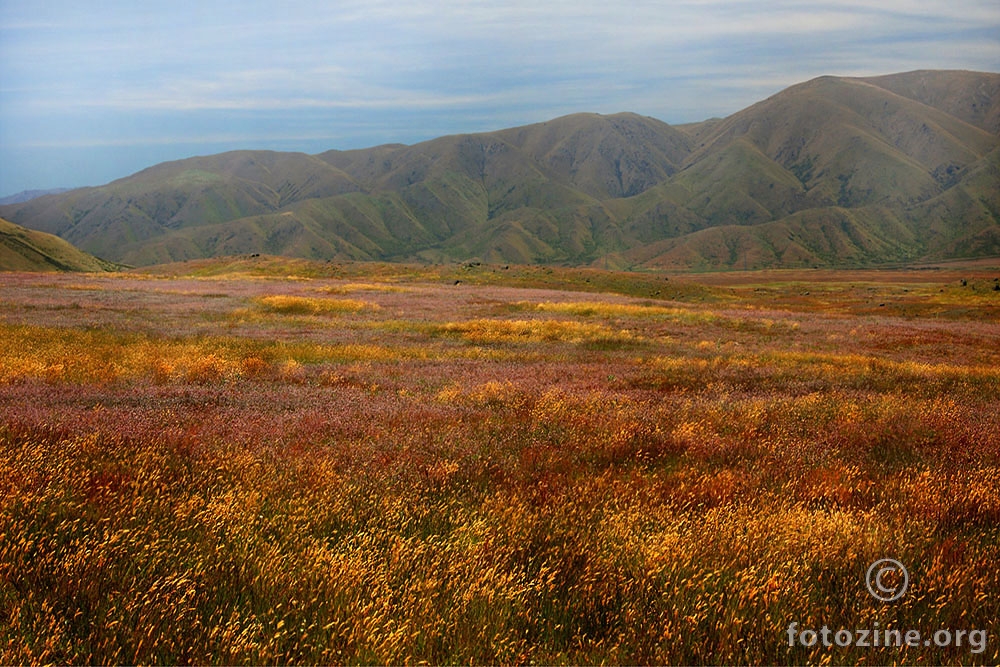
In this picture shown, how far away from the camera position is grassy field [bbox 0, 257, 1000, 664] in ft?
13.8

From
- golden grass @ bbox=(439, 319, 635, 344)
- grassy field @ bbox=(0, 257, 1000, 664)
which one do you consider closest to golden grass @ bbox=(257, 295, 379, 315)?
golden grass @ bbox=(439, 319, 635, 344)

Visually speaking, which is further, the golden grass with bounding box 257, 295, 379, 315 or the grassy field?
the golden grass with bounding box 257, 295, 379, 315

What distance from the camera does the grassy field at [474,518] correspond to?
165 inches

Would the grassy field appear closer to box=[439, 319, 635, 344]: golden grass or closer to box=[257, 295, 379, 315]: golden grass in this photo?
box=[439, 319, 635, 344]: golden grass

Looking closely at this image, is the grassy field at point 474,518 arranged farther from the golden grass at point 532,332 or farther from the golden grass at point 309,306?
the golden grass at point 309,306

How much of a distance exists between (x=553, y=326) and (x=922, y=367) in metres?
16.2

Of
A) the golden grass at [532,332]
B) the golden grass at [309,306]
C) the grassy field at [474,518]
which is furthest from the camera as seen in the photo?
the golden grass at [309,306]

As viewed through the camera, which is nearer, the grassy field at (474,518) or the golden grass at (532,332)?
the grassy field at (474,518)

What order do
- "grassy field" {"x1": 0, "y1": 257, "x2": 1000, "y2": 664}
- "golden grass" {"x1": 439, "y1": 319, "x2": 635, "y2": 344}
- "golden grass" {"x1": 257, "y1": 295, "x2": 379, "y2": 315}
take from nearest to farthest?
"grassy field" {"x1": 0, "y1": 257, "x2": 1000, "y2": 664} < "golden grass" {"x1": 439, "y1": 319, "x2": 635, "y2": 344} < "golden grass" {"x1": 257, "y1": 295, "x2": 379, "y2": 315}

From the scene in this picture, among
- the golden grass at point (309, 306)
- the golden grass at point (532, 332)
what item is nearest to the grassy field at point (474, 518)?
the golden grass at point (532, 332)

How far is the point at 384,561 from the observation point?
4.93 metres

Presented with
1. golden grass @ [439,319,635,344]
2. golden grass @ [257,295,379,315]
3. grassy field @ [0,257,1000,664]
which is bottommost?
golden grass @ [439,319,635,344]

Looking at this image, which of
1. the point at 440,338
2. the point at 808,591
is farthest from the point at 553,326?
the point at 808,591

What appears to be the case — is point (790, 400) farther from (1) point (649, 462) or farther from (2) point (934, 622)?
(2) point (934, 622)
